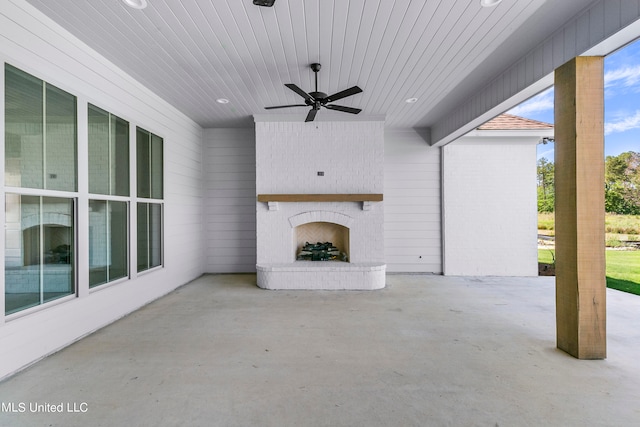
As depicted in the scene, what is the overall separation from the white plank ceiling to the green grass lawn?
14.1ft

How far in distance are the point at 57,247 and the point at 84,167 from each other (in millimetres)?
860

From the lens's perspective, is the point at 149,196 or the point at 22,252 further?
the point at 149,196

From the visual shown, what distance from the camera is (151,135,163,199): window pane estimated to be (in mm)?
4280

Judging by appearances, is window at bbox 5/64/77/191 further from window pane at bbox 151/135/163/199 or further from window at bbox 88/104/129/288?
Answer: window pane at bbox 151/135/163/199

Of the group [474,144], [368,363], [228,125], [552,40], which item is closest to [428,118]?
[474,144]

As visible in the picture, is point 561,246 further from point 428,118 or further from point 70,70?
point 70,70

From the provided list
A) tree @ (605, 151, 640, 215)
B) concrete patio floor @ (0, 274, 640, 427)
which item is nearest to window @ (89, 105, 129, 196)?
concrete patio floor @ (0, 274, 640, 427)

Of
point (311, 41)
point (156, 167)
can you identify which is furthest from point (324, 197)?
point (156, 167)

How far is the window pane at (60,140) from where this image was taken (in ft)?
A: 8.46

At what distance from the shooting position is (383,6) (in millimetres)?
2354

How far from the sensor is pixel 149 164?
420 centimetres

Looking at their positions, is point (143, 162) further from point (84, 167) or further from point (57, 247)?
point (57, 247)

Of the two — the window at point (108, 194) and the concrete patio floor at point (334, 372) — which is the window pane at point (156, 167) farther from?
the concrete patio floor at point (334, 372)

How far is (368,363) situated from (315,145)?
12.3 feet
